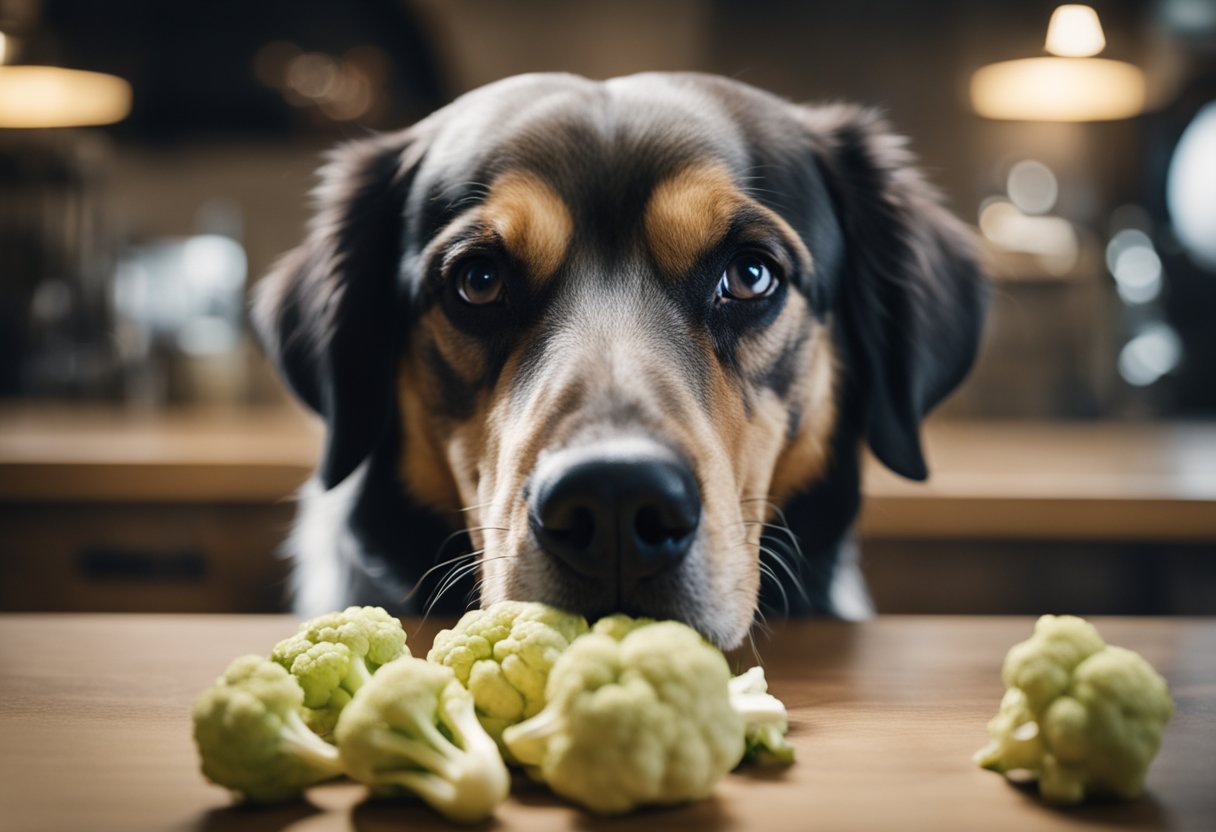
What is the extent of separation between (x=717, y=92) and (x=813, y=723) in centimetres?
87

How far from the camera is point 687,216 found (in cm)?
137

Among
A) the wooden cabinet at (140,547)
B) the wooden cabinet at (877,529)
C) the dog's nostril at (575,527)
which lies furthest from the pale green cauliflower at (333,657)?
the wooden cabinet at (140,547)

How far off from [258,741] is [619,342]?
2.03 ft

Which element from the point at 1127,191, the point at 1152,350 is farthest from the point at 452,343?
the point at 1127,191

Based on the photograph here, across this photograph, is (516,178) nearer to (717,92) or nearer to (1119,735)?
(717,92)

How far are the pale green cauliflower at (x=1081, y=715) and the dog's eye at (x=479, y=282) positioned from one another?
803 mm

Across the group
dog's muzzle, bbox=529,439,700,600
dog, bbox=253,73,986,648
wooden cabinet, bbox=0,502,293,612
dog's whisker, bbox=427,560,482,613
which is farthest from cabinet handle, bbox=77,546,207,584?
dog's muzzle, bbox=529,439,700,600

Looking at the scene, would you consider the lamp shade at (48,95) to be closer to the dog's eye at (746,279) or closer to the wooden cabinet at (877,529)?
the wooden cabinet at (877,529)

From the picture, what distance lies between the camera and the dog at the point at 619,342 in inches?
44.0

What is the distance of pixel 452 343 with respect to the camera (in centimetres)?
147

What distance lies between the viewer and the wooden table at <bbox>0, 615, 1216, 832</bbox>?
0.78 meters

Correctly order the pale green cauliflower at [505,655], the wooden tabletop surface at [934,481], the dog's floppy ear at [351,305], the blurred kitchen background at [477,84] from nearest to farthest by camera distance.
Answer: the pale green cauliflower at [505,655] → the dog's floppy ear at [351,305] → the wooden tabletop surface at [934,481] → the blurred kitchen background at [477,84]

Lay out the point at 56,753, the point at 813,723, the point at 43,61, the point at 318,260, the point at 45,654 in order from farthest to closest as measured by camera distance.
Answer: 1. the point at 43,61
2. the point at 318,260
3. the point at 45,654
4. the point at 813,723
5. the point at 56,753

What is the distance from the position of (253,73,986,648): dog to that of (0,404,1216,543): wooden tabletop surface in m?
0.61
